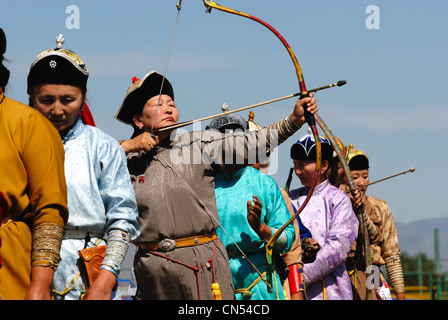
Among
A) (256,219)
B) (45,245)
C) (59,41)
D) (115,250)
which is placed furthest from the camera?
(256,219)

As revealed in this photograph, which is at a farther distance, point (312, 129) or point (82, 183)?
point (312, 129)

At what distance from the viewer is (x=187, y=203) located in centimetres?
484

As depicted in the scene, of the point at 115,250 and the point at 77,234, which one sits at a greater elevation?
the point at 77,234

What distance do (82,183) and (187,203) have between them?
3.71ft

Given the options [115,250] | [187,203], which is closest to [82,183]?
[115,250]

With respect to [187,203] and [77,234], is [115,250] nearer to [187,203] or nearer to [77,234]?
[77,234]

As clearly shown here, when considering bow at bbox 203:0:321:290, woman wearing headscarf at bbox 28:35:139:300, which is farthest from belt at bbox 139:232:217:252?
woman wearing headscarf at bbox 28:35:139:300

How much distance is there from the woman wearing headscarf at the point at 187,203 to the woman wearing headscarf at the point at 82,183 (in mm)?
935

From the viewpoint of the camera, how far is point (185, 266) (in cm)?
485

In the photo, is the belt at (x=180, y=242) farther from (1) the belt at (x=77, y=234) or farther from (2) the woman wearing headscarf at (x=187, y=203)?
(1) the belt at (x=77, y=234)

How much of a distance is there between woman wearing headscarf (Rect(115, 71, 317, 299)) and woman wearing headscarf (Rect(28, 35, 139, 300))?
3.07 ft

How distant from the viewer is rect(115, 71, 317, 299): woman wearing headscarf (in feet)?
15.8
